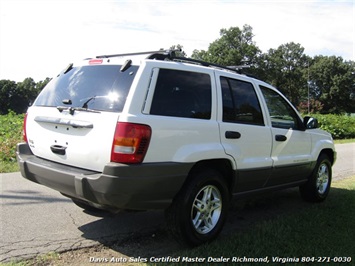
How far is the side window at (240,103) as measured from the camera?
4262 millimetres

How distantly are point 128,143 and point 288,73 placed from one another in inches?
3281

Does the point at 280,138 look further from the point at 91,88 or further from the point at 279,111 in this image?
the point at 91,88

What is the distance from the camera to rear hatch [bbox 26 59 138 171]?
3383mm

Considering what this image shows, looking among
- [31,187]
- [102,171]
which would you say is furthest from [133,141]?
[31,187]

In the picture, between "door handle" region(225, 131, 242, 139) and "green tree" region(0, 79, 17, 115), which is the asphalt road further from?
"green tree" region(0, 79, 17, 115)

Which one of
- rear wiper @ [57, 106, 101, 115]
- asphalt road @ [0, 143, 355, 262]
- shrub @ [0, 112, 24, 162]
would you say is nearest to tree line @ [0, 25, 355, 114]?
shrub @ [0, 112, 24, 162]

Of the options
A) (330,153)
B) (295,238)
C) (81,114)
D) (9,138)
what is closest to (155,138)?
(81,114)

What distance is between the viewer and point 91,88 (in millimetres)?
3758

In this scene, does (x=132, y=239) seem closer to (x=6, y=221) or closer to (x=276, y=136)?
(x=6, y=221)

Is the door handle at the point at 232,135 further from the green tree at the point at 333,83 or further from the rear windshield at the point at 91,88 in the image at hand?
the green tree at the point at 333,83

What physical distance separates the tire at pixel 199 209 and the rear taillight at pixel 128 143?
746mm

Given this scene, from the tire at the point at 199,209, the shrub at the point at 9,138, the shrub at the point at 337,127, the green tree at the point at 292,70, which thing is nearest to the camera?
the tire at the point at 199,209

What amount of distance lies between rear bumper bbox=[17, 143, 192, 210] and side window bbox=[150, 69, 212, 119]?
55 centimetres

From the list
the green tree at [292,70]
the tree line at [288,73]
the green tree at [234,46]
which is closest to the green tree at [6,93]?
the tree line at [288,73]
